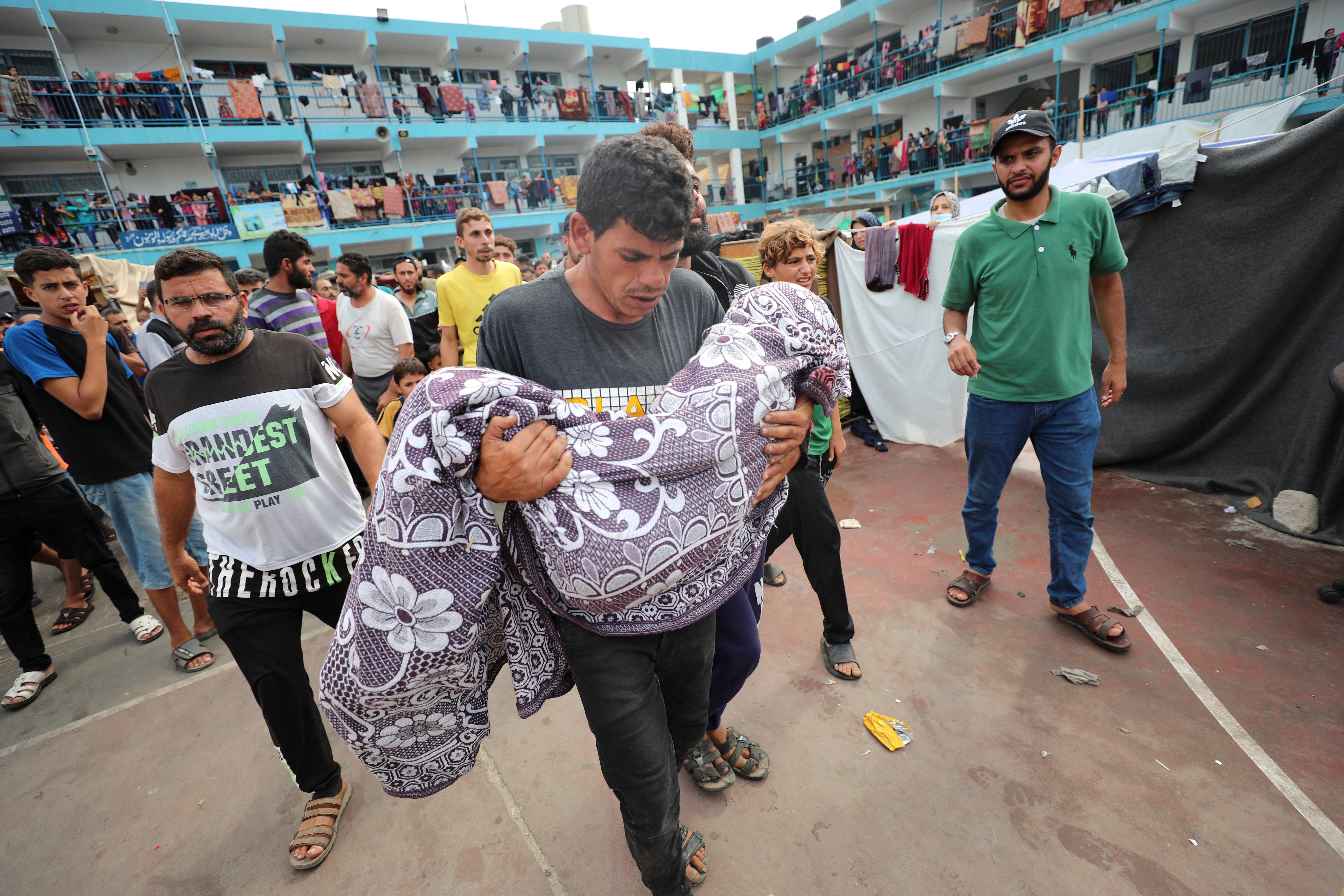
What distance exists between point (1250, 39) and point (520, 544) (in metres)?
20.3

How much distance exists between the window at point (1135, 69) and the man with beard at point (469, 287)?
17.4 meters

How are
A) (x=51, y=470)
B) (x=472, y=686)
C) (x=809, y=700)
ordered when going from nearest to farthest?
(x=472, y=686), (x=809, y=700), (x=51, y=470)

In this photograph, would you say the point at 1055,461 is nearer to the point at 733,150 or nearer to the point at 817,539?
the point at 817,539

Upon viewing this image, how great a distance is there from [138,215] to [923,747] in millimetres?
20652

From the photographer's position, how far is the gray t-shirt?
132cm

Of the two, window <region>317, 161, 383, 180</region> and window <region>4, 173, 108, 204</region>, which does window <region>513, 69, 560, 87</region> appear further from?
window <region>4, 173, 108, 204</region>

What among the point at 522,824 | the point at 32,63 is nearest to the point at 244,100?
the point at 32,63

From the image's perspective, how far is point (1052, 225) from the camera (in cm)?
246

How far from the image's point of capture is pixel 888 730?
2.21m

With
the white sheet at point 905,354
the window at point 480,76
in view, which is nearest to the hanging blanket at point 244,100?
the window at point 480,76

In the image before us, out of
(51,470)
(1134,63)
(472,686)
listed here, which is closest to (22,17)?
(51,470)

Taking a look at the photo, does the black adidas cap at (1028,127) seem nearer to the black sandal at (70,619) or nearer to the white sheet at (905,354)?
the white sheet at (905,354)

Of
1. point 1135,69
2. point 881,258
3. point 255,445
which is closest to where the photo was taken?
point 255,445

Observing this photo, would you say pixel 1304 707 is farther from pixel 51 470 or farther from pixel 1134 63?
pixel 1134 63
